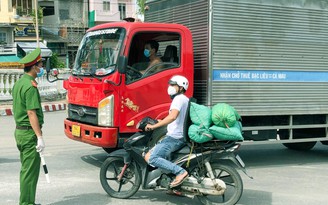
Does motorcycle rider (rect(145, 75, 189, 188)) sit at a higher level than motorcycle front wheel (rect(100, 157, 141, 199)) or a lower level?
higher

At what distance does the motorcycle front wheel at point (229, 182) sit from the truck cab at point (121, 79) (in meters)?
1.77

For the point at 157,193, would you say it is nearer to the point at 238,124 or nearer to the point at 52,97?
the point at 238,124

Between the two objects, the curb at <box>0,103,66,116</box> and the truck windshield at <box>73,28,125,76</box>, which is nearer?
the truck windshield at <box>73,28,125,76</box>

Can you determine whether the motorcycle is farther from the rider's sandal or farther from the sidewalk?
the sidewalk

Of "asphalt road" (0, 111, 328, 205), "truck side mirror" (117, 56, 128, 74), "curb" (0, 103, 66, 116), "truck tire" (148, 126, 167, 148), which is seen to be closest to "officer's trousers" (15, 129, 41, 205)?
"asphalt road" (0, 111, 328, 205)

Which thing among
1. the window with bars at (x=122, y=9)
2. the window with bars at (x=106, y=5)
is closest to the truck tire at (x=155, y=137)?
the window with bars at (x=106, y=5)

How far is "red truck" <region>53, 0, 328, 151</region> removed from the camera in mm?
6316

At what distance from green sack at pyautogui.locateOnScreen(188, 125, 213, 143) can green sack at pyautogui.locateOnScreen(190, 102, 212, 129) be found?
0.06 metres

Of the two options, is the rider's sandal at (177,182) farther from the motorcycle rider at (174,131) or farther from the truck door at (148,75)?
the truck door at (148,75)

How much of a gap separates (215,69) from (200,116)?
191cm

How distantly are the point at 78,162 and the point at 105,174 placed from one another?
220 centimetres

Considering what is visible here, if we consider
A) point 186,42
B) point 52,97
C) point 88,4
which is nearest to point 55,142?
point 186,42

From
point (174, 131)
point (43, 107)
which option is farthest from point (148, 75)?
point (43, 107)

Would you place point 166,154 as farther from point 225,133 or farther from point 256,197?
point 256,197
